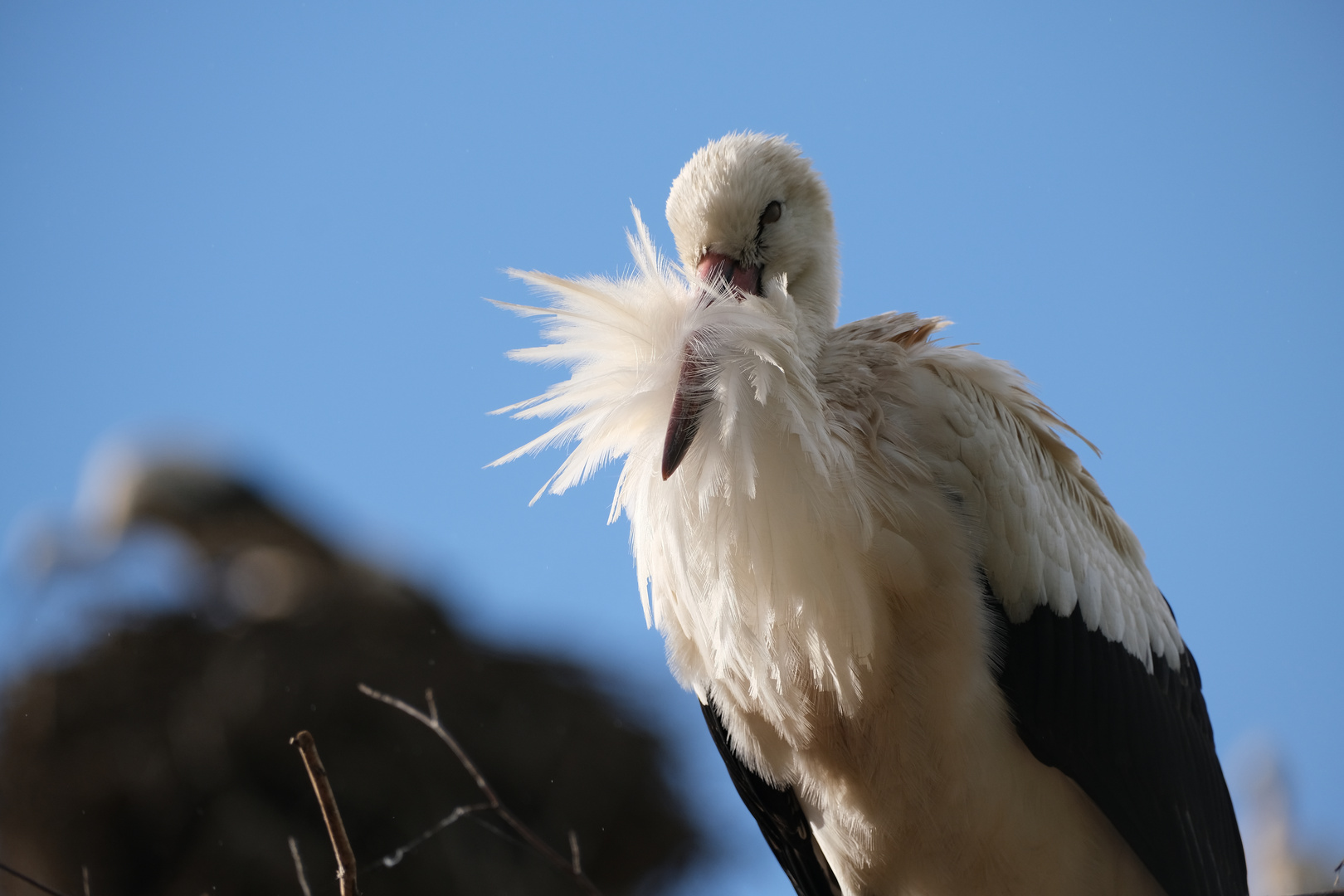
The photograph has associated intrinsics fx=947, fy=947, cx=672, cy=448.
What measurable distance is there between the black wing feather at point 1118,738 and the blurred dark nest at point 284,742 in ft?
16.4

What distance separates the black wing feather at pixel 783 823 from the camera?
2107mm

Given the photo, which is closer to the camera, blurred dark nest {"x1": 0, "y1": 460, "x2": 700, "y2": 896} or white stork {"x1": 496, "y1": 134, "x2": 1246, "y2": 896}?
white stork {"x1": 496, "y1": 134, "x2": 1246, "y2": 896}

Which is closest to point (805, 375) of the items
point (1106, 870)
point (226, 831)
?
point (1106, 870)

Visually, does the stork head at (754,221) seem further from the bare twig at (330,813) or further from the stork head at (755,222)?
the bare twig at (330,813)

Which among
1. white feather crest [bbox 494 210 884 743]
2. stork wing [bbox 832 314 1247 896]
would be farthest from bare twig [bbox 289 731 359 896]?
stork wing [bbox 832 314 1247 896]

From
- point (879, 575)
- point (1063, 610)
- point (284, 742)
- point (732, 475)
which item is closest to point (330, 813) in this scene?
point (732, 475)

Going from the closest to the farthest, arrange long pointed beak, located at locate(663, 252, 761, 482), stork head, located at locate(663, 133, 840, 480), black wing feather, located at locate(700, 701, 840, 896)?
Result: long pointed beak, located at locate(663, 252, 761, 482), stork head, located at locate(663, 133, 840, 480), black wing feather, located at locate(700, 701, 840, 896)

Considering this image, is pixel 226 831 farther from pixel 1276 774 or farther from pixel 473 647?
Answer: pixel 1276 774

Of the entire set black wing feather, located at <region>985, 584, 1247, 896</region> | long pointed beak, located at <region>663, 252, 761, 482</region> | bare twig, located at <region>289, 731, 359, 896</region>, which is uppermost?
long pointed beak, located at <region>663, 252, 761, 482</region>

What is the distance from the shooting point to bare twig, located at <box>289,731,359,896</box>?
1.28m

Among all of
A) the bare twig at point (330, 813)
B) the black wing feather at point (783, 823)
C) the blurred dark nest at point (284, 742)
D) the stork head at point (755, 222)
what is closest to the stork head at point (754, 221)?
the stork head at point (755, 222)

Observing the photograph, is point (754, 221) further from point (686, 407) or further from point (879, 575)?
point (879, 575)

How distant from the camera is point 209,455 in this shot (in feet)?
25.7

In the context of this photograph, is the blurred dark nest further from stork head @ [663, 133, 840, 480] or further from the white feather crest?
stork head @ [663, 133, 840, 480]
